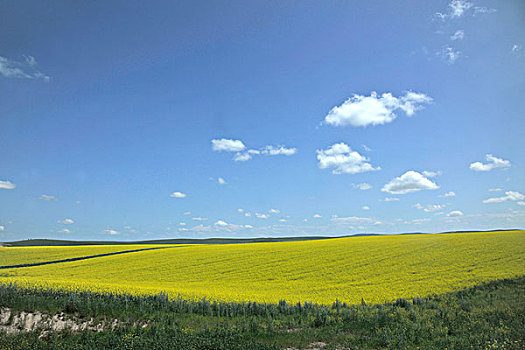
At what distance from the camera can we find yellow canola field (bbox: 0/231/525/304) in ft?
53.8

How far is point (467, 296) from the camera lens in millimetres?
14344

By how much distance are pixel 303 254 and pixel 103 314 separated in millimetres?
21604

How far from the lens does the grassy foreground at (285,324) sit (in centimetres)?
900

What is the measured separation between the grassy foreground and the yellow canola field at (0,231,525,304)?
1997 millimetres

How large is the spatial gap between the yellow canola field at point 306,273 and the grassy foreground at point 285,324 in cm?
200

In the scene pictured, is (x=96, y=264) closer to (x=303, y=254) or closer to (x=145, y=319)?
(x=303, y=254)

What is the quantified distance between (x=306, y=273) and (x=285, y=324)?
1171 centimetres

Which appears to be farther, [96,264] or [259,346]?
[96,264]

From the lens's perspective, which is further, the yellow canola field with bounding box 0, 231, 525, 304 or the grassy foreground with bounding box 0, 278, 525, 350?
the yellow canola field with bounding box 0, 231, 525, 304

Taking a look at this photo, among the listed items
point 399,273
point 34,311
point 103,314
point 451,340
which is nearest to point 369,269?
point 399,273

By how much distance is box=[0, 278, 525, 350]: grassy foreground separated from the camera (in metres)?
9.00

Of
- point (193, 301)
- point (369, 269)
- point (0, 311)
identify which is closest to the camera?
point (0, 311)

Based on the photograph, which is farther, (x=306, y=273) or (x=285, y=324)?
(x=306, y=273)

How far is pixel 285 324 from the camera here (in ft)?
36.7
